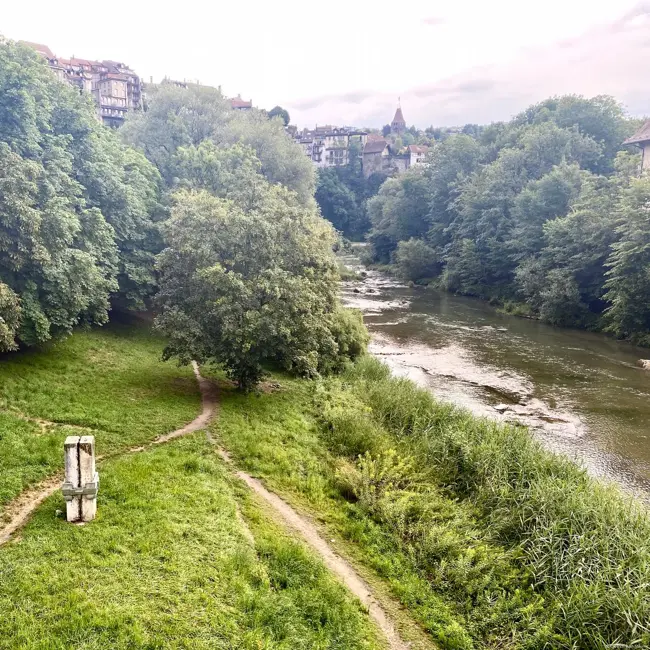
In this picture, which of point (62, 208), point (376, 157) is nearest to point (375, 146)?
point (376, 157)

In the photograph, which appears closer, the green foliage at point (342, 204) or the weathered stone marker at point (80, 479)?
the weathered stone marker at point (80, 479)

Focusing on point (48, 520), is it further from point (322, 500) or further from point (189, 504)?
point (322, 500)

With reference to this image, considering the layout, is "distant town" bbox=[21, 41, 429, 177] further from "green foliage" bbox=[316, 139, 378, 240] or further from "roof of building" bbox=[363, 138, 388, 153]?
"green foliage" bbox=[316, 139, 378, 240]

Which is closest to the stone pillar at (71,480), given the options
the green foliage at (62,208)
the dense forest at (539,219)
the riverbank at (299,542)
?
the riverbank at (299,542)

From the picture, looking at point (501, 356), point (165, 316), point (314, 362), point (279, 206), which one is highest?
point (279, 206)

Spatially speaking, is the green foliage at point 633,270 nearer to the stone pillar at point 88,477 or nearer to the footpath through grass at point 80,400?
the footpath through grass at point 80,400

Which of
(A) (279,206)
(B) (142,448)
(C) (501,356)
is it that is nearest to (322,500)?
(B) (142,448)

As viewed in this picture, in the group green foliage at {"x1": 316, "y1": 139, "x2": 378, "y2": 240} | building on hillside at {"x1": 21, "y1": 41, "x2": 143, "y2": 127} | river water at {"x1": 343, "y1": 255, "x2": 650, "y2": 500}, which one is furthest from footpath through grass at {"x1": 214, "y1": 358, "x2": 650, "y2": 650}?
green foliage at {"x1": 316, "y1": 139, "x2": 378, "y2": 240}
